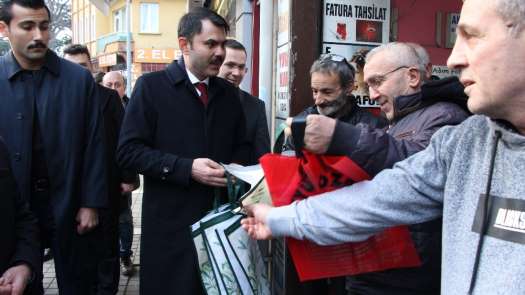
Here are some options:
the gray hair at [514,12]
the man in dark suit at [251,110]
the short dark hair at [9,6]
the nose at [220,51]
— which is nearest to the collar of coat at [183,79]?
the nose at [220,51]

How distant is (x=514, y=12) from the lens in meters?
1.09

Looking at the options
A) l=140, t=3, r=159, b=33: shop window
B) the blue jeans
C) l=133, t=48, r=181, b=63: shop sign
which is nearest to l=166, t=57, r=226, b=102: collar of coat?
the blue jeans

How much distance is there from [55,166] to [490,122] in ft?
7.74

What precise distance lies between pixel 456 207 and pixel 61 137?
228 centimetres

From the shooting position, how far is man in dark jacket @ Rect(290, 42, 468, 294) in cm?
144

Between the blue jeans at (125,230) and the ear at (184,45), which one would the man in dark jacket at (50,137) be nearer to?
the ear at (184,45)

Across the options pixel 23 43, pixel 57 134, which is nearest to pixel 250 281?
pixel 57 134

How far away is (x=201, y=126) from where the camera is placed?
2.85m

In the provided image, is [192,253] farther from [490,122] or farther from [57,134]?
[490,122]

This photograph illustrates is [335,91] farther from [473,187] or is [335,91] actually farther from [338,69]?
[473,187]

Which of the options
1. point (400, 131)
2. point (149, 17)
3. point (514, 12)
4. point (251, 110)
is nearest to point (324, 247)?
point (400, 131)

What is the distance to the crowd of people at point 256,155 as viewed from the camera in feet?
3.81

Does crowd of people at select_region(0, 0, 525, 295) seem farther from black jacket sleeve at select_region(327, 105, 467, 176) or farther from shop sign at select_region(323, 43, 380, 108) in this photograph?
shop sign at select_region(323, 43, 380, 108)

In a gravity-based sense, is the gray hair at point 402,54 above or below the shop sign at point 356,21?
below
